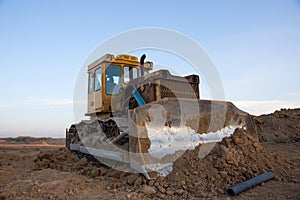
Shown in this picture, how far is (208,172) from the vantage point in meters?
4.12

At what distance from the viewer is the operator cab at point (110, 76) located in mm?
7035

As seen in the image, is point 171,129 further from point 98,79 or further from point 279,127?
point 279,127

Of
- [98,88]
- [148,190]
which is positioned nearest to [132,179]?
[148,190]

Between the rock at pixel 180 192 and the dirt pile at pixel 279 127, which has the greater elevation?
the dirt pile at pixel 279 127

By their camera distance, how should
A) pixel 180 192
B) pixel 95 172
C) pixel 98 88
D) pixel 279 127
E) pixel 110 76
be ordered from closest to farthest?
pixel 180 192 < pixel 95 172 < pixel 110 76 < pixel 98 88 < pixel 279 127

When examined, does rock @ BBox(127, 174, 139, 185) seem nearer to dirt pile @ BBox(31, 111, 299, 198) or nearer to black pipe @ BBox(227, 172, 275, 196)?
dirt pile @ BBox(31, 111, 299, 198)

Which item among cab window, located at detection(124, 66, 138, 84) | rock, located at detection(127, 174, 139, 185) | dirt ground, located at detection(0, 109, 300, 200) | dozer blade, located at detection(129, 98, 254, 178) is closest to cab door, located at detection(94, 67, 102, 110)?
cab window, located at detection(124, 66, 138, 84)

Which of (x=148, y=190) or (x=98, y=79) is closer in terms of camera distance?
(x=148, y=190)

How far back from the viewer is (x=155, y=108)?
4707 mm

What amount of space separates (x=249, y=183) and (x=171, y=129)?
64.2 inches

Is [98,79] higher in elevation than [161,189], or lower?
higher

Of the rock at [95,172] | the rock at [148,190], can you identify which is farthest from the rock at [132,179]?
the rock at [95,172]

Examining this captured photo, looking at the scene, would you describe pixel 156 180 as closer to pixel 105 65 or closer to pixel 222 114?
pixel 222 114

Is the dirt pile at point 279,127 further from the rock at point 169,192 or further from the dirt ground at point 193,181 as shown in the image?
the rock at point 169,192
